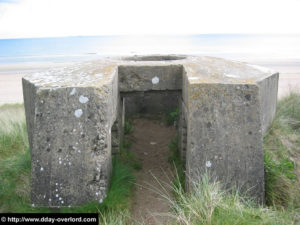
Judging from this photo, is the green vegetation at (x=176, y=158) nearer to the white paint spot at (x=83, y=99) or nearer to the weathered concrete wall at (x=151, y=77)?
the weathered concrete wall at (x=151, y=77)

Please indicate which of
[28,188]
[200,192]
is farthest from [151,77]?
[28,188]

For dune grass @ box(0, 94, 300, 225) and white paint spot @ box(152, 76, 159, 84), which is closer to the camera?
dune grass @ box(0, 94, 300, 225)

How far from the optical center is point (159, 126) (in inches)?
229

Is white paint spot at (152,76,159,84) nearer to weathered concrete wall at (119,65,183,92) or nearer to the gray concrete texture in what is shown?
weathered concrete wall at (119,65,183,92)

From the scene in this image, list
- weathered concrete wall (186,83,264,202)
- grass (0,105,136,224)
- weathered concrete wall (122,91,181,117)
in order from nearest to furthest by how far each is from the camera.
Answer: grass (0,105,136,224)
weathered concrete wall (186,83,264,202)
weathered concrete wall (122,91,181,117)

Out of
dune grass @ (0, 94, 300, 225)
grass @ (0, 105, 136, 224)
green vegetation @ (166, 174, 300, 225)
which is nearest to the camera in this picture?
green vegetation @ (166, 174, 300, 225)

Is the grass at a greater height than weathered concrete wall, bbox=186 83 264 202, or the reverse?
weathered concrete wall, bbox=186 83 264 202

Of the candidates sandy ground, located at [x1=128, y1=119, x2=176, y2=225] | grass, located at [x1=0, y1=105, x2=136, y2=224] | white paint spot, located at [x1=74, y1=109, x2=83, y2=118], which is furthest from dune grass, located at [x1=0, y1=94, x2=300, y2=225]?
white paint spot, located at [x1=74, y1=109, x2=83, y2=118]

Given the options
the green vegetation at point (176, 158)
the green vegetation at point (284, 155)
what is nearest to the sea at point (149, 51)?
the green vegetation at point (284, 155)

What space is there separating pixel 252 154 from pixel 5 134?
12.7 ft

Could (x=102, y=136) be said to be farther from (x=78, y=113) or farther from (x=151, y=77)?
(x=151, y=77)

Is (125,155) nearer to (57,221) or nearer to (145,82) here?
(145,82)

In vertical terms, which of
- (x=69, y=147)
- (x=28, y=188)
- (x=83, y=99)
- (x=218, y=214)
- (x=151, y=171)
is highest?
(x=83, y=99)

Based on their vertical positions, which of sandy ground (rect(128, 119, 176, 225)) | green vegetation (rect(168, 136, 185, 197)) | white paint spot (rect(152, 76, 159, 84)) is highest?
white paint spot (rect(152, 76, 159, 84))
